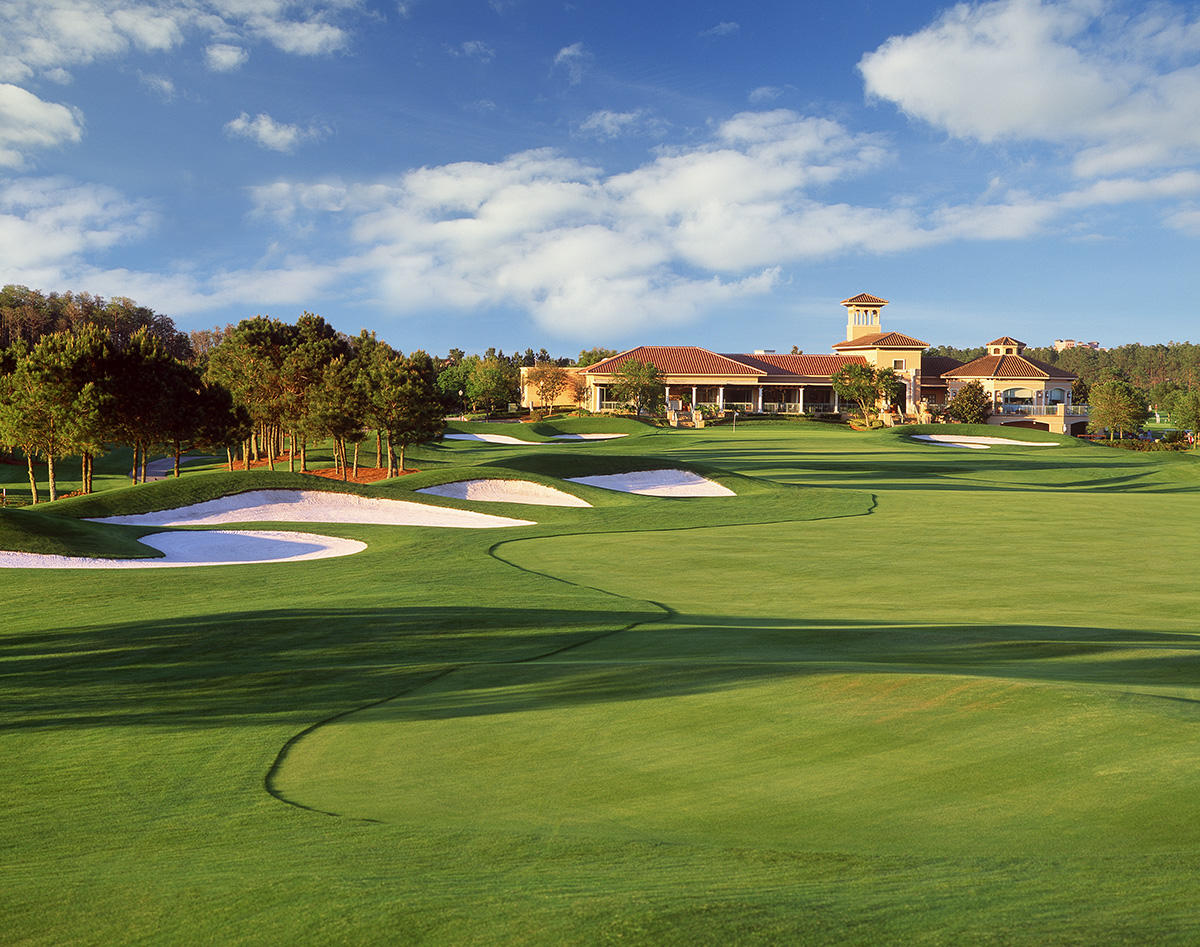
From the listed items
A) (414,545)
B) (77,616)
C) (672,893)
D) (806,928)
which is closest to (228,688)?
(77,616)

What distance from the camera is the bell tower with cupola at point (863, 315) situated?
12300 cm

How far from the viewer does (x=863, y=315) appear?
4887 inches

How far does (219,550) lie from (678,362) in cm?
9158

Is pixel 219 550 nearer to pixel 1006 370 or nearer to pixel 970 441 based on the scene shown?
pixel 970 441

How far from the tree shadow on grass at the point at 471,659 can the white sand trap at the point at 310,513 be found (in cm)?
1516

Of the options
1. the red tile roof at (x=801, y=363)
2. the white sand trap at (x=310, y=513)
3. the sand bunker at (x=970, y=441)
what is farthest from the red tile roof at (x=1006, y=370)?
the white sand trap at (x=310, y=513)

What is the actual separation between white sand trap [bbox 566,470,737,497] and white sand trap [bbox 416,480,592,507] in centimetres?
270

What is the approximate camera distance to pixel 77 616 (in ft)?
50.3

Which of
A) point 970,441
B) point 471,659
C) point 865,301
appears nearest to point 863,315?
point 865,301

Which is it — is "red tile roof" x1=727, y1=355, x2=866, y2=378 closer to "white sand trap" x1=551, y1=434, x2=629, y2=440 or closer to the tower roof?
the tower roof

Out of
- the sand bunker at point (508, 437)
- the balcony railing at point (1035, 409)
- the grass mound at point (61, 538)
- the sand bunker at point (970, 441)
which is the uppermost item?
the balcony railing at point (1035, 409)

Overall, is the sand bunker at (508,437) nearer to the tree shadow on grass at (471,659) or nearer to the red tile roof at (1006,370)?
the red tile roof at (1006,370)

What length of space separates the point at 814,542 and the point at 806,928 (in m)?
21.9

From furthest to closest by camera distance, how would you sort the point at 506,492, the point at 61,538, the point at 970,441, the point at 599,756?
the point at 970,441
the point at 506,492
the point at 61,538
the point at 599,756
